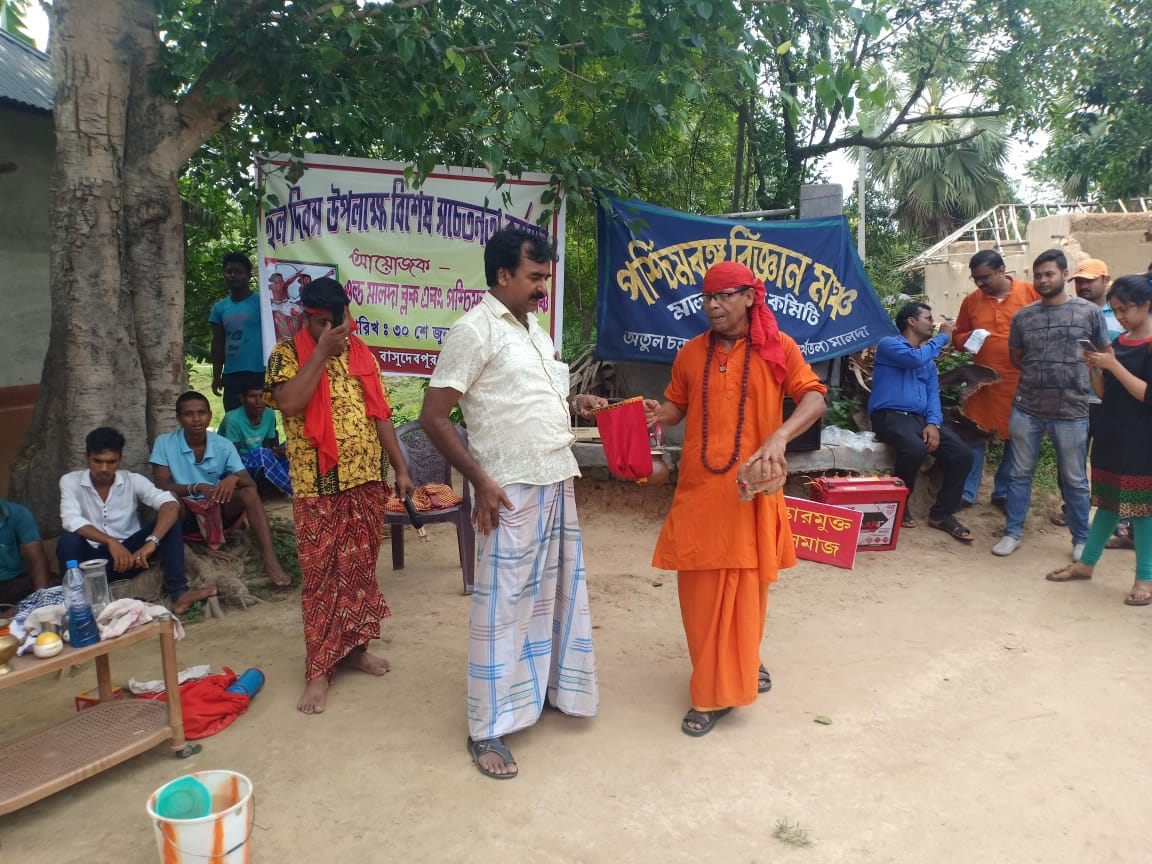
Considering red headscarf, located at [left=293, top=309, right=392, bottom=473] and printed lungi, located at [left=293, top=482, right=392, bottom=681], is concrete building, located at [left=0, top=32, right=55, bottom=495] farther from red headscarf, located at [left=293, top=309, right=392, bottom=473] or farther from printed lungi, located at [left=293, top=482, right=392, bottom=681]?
red headscarf, located at [left=293, top=309, right=392, bottom=473]

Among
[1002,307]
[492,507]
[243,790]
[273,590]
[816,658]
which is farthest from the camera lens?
[1002,307]

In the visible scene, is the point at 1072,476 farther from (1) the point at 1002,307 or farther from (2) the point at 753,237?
(2) the point at 753,237

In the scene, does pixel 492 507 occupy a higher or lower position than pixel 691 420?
lower

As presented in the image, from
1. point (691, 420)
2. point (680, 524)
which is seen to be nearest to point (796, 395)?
point (691, 420)

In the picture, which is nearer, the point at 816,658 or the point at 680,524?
the point at 680,524

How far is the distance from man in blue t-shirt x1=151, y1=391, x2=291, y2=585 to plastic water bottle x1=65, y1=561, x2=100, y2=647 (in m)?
1.84

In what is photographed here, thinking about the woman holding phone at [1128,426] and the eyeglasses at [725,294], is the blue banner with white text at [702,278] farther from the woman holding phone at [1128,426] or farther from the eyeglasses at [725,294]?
the eyeglasses at [725,294]

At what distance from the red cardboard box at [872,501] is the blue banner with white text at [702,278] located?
3.91 feet

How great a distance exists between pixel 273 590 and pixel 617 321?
304 cm

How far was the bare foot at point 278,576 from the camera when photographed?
4.82 metres

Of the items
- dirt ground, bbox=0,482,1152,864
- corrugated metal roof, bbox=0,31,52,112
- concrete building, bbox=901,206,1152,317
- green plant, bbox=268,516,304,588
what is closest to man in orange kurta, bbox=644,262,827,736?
dirt ground, bbox=0,482,1152,864

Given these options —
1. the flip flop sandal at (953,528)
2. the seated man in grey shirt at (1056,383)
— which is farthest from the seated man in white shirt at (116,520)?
the seated man in grey shirt at (1056,383)

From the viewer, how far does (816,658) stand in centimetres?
400

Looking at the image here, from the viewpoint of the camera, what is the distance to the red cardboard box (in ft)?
18.1
